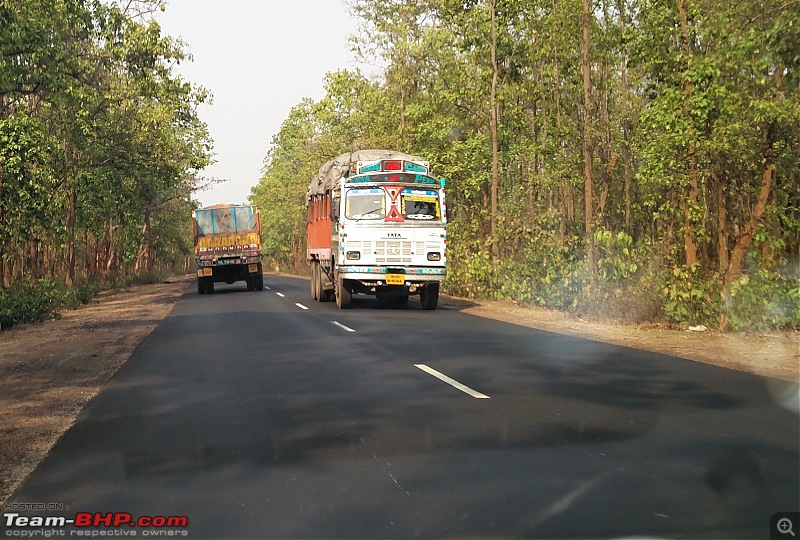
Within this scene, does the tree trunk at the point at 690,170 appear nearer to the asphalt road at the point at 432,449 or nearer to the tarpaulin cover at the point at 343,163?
the asphalt road at the point at 432,449

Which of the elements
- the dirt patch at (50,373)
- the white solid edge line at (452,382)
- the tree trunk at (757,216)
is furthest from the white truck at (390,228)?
the white solid edge line at (452,382)

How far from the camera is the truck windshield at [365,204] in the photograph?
858 inches

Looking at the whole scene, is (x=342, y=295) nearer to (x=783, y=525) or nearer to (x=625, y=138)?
(x=625, y=138)

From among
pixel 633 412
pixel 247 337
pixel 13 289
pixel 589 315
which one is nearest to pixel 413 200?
pixel 589 315

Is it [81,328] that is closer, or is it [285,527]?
[285,527]

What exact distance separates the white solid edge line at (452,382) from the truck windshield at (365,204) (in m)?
10.6

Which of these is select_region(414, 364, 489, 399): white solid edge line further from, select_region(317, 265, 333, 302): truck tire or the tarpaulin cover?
select_region(317, 265, 333, 302): truck tire

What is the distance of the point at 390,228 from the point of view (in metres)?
21.7

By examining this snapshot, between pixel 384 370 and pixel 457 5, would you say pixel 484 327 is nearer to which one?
pixel 384 370

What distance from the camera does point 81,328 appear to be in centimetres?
1983

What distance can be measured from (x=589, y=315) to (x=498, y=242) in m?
7.40

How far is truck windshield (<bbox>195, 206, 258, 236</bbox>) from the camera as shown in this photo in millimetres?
34031

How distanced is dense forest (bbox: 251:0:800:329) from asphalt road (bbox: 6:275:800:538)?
19.3ft

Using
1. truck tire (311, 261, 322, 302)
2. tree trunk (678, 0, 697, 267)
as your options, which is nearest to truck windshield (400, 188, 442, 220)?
truck tire (311, 261, 322, 302)
